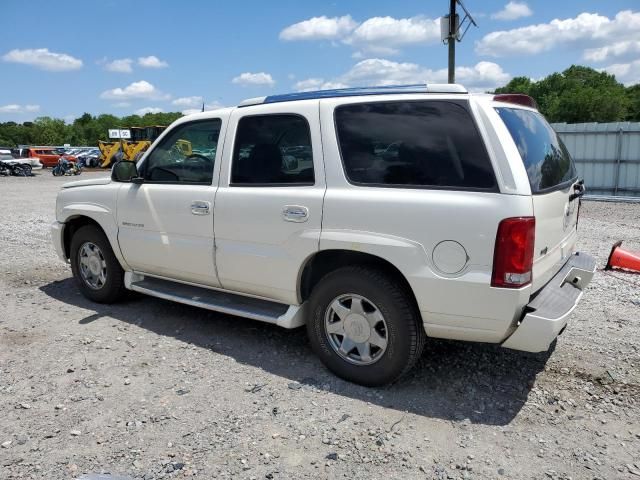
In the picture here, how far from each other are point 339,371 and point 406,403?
538 mm

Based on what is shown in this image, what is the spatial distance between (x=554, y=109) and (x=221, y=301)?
86579 mm

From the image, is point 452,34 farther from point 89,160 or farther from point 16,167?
point 89,160

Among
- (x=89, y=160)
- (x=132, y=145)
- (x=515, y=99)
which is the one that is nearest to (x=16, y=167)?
(x=132, y=145)

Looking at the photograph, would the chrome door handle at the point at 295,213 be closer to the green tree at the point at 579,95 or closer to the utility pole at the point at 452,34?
the utility pole at the point at 452,34

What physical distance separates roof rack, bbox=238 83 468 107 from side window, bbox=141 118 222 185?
0.40 metres

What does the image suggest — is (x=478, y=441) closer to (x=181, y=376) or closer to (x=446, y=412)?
(x=446, y=412)

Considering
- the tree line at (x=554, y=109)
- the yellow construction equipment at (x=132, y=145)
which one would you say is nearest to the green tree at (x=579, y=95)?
the tree line at (x=554, y=109)

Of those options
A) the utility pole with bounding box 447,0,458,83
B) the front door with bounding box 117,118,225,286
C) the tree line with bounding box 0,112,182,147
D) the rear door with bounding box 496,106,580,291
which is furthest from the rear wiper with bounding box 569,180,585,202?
the tree line with bounding box 0,112,182,147

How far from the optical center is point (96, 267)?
5.48m

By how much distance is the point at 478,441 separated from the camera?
310 centimetres

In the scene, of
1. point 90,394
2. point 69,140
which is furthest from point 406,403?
point 69,140

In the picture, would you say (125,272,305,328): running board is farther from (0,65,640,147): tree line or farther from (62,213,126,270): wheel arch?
(0,65,640,147): tree line

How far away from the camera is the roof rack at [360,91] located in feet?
11.3

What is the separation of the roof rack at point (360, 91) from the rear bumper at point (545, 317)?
4.67 ft
